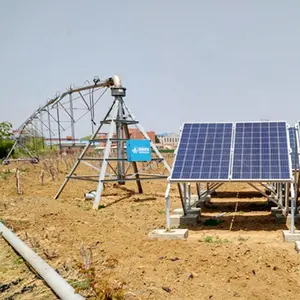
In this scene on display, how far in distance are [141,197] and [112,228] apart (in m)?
6.03

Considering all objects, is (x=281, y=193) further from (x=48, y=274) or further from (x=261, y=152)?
(x=48, y=274)

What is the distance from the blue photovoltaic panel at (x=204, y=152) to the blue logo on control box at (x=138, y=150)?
4.00 meters

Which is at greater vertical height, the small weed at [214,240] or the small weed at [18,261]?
the small weed at [18,261]

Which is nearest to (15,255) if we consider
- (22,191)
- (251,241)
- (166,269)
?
(166,269)

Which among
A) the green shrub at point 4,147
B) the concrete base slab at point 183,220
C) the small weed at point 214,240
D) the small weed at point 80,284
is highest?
the small weed at point 80,284

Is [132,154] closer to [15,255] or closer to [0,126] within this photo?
[15,255]

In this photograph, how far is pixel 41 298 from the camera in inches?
190

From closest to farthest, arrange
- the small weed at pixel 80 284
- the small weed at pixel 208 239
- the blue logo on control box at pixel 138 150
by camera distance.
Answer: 1. the small weed at pixel 80 284
2. the small weed at pixel 208 239
3. the blue logo on control box at pixel 138 150

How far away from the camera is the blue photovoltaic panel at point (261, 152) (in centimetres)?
902

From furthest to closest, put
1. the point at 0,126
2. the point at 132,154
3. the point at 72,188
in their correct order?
1. the point at 0,126
2. the point at 72,188
3. the point at 132,154

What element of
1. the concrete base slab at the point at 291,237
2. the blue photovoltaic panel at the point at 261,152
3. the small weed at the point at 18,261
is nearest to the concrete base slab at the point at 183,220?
the blue photovoltaic panel at the point at 261,152

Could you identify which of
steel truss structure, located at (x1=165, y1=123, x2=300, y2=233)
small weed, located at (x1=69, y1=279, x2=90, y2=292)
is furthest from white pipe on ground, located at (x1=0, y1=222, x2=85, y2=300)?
steel truss structure, located at (x1=165, y1=123, x2=300, y2=233)

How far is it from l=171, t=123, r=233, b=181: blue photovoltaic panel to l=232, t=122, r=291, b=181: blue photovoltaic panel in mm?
306

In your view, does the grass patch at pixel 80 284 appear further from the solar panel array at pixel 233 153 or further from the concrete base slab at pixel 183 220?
the concrete base slab at pixel 183 220
